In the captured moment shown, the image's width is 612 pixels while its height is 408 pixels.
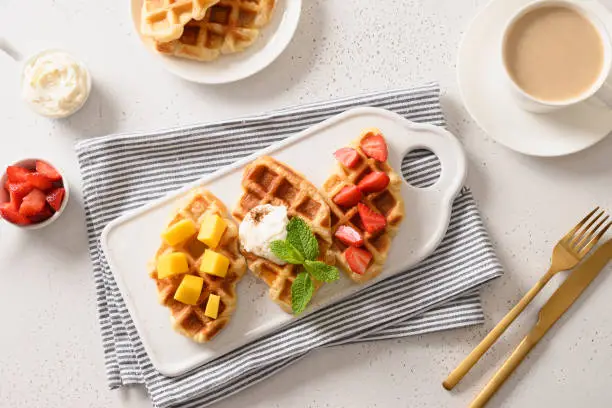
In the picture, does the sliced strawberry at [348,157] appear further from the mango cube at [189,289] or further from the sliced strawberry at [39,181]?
the sliced strawberry at [39,181]

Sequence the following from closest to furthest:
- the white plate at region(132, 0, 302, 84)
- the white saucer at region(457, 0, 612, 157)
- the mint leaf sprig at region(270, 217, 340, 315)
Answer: the mint leaf sprig at region(270, 217, 340, 315) → the white saucer at region(457, 0, 612, 157) → the white plate at region(132, 0, 302, 84)

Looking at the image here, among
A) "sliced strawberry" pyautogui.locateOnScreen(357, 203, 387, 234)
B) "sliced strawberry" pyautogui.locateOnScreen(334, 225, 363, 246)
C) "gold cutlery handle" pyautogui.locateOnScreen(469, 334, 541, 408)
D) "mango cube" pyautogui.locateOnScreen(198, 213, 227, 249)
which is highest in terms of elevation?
"sliced strawberry" pyautogui.locateOnScreen(357, 203, 387, 234)

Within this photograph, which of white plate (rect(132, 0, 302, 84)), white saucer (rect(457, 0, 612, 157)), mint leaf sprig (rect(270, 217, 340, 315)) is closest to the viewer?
mint leaf sprig (rect(270, 217, 340, 315))

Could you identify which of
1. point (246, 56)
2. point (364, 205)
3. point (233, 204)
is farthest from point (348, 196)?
point (246, 56)

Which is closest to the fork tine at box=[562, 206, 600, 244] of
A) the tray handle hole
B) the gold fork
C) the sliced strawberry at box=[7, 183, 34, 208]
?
the gold fork

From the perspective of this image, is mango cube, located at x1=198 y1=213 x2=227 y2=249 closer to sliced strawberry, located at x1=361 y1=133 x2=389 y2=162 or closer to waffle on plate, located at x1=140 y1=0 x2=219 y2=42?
sliced strawberry, located at x1=361 y1=133 x2=389 y2=162

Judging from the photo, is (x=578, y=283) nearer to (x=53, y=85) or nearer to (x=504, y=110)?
(x=504, y=110)

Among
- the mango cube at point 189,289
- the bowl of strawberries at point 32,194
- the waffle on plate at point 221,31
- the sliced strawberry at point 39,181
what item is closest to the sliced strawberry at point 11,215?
the bowl of strawberries at point 32,194
